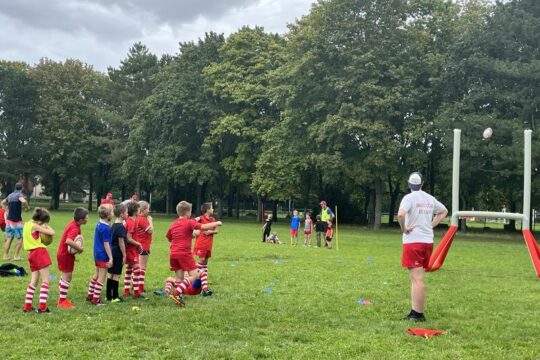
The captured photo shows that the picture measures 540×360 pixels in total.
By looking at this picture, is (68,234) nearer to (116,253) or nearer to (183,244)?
(116,253)

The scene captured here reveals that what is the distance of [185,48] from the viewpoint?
51219 millimetres

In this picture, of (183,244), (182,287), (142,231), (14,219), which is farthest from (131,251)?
(14,219)

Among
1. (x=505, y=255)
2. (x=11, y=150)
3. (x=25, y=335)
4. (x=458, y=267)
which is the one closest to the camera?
(x=25, y=335)

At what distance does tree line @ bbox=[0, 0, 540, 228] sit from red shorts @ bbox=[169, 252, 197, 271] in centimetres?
2357

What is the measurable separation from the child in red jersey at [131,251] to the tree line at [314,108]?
77.7 feet

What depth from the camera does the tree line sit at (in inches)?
1249

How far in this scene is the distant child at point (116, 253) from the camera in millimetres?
9227

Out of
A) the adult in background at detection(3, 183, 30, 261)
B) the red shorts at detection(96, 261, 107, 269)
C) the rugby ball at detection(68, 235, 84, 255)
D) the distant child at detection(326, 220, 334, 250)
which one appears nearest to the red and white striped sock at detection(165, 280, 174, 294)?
the red shorts at detection(96, 261, 107, 269)

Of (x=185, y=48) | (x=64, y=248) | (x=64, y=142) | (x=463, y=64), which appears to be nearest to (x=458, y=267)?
(x=64, y=248)

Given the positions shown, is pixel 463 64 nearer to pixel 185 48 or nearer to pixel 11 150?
pixel 185 48

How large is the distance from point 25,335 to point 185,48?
46.6 m

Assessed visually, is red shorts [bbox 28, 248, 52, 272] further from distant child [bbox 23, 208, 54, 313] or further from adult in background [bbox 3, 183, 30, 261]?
adult in background [bbox 3, 183, 30, 261]

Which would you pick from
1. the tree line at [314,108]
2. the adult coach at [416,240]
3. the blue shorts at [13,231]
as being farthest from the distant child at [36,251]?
the tree line at [314,108]

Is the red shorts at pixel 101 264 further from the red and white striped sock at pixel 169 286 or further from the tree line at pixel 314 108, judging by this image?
the tree line at pixel 314 108
